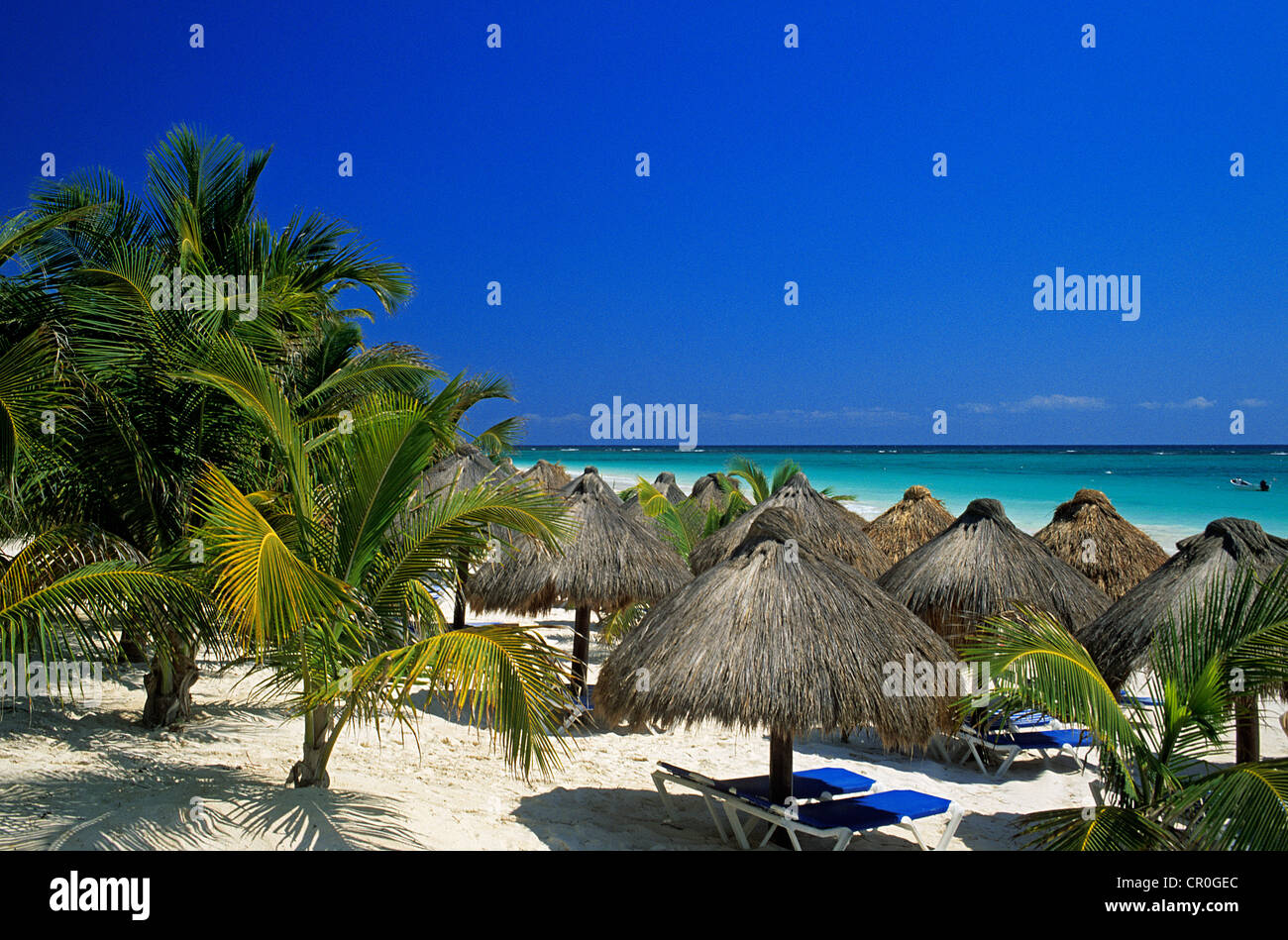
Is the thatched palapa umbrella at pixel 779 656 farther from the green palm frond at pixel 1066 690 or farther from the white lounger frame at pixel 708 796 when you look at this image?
the green palm frond at pixel 1066 690

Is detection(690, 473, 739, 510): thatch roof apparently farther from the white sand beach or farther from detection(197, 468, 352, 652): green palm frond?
detection(197, 468, 352, 652): green palm frond

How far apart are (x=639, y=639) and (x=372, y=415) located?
2420mm

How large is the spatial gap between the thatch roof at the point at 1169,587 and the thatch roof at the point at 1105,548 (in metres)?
4.96

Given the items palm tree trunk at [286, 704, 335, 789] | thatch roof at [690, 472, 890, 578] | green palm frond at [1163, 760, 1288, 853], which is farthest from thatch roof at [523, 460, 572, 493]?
green palm frond at [1163, 760, 1288, 853]

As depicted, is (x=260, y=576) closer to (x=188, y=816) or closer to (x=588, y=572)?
(x=188, y=816)

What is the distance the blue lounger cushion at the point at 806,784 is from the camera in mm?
6418

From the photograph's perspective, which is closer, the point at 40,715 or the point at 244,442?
the point at 244,442

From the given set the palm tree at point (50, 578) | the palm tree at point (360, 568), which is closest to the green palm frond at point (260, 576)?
the palm tree at point (360, 568)

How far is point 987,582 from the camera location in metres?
9.02

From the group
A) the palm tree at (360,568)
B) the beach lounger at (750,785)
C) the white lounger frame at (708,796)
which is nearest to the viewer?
the palm tree at (360,568)

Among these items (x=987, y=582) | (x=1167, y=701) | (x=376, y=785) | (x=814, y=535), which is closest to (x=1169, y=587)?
(x=987, y=582)

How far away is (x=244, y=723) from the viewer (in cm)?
748

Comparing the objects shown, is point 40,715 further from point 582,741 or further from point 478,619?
point 478,619
